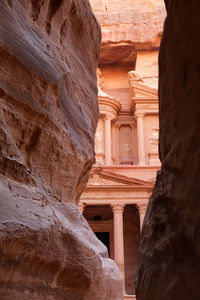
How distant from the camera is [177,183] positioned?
176 centimetres

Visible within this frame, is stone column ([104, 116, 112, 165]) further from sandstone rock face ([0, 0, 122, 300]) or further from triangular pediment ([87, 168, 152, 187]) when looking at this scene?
sandstone rock face ([0, 0, 122, 300])

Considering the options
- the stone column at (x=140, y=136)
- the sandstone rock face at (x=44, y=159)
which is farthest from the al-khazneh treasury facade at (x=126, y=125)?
the sandstone rock face at (x=44, y=159)

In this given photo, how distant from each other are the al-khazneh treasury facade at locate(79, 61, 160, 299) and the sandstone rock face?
15261mm

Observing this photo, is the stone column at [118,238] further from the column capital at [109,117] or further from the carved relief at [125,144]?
the column capital at [109,117]

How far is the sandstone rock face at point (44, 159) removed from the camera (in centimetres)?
314

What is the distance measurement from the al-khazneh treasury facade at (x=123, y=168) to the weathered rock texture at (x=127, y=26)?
6.65ft

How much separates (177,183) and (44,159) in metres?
2.48

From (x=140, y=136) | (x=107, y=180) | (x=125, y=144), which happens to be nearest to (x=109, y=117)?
(x=125, y=144)

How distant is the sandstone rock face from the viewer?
314 centimetres

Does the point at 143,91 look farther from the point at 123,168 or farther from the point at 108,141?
the point at 123,168

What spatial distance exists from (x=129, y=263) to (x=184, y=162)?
22.2 meters

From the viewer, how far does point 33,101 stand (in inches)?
150

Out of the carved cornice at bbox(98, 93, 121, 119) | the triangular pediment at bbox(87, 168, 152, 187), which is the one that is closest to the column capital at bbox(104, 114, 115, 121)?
the carved cornice at bbox(98, 93, 121, 119)

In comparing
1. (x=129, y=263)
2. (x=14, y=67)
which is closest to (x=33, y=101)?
(x=14, y=67)
